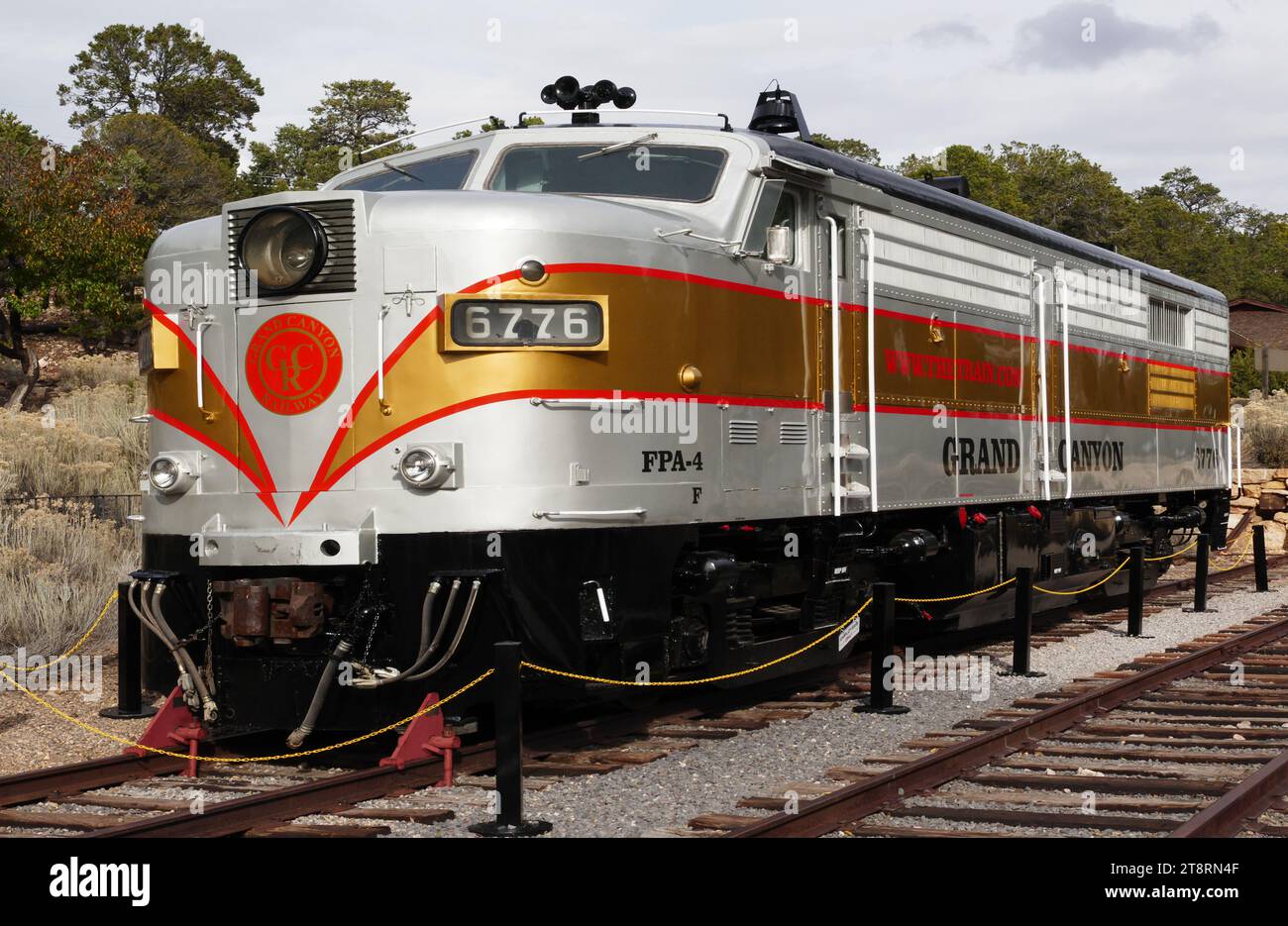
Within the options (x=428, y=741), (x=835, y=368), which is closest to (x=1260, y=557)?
(x=835, y=368)

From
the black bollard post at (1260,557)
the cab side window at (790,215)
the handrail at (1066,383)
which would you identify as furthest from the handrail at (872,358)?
the black bollard post at (1260,557)

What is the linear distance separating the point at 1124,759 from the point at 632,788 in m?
2.64

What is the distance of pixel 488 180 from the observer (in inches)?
332

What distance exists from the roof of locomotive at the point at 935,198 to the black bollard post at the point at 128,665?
4493 mm

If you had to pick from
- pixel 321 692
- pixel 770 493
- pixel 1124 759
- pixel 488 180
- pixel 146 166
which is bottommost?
pixel 1124 759

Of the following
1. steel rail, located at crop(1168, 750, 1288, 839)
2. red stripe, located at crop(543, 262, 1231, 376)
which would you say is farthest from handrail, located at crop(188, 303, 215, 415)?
steel rail, located at crop(1168, 750, 1288, 839)

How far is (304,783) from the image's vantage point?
21.2 ft

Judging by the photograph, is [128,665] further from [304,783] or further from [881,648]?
[881,648]

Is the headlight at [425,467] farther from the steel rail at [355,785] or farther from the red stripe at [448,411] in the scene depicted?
the steel rail at [355,785]

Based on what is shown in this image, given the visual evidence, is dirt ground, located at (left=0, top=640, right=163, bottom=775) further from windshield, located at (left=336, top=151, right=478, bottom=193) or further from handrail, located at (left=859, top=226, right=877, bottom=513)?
handrail, located at (left=859, top=226, right=877, bottom=513)

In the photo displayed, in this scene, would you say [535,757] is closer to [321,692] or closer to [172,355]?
[321,692]

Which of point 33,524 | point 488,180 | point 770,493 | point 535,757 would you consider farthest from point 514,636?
point 33,524

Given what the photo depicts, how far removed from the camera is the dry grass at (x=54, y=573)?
10609mm

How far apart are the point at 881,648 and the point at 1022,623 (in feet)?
6.99
